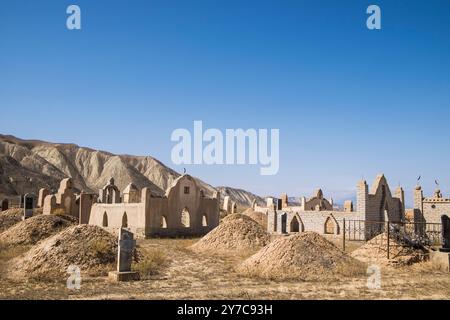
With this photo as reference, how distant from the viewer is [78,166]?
110 m

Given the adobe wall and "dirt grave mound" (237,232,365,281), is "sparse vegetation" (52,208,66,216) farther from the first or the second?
"dirt grave mound" (237,232,365,281)

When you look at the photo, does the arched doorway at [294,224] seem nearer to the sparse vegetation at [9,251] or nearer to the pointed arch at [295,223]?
the pointed arch at [295,223]

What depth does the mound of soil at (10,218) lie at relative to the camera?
32.6 metres

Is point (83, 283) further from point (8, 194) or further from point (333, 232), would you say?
point (8, 194)

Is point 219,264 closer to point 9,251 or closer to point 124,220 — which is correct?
point 9,251

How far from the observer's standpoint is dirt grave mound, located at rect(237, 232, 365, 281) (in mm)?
15469

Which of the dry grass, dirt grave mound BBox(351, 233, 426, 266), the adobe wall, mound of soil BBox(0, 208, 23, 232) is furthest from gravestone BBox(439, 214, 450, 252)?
mound of soil BBox(0, 208, 23, 232)

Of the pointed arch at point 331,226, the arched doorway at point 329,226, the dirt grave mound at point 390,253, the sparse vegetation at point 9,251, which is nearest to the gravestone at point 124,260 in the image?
the sparse vegetation at point 9,251

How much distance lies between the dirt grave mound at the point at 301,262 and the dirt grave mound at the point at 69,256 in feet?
16.1

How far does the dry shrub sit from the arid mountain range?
63680 millimetres

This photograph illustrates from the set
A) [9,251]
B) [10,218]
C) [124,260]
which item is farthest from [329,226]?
[124,260]

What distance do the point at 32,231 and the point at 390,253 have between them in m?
17.9

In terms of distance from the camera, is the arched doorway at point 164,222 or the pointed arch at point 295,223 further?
the pointed arch at point 295,223
